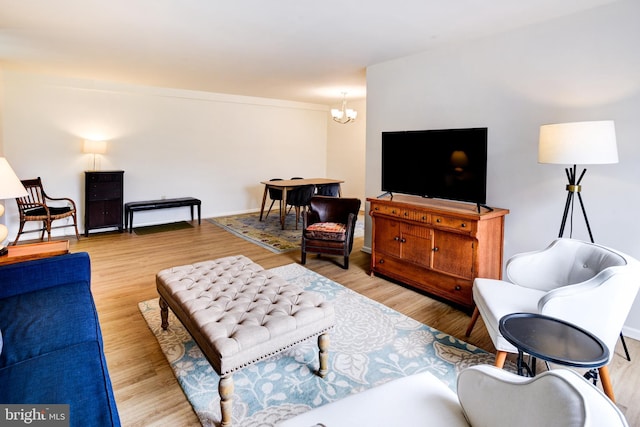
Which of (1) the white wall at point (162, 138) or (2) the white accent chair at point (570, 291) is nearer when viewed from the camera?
(2) the white accent chair at point (570, 291)

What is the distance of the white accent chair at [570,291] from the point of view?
5.85 ft

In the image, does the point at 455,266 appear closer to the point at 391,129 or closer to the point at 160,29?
the point at 391,129

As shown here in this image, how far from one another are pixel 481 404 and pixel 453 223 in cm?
205

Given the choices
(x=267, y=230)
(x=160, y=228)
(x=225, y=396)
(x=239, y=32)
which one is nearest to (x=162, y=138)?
(x=160, y=228)

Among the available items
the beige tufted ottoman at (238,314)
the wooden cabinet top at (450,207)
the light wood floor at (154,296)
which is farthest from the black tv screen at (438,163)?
the beige tufted ottoman at (238,314)

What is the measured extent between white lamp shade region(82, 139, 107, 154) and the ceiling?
102 cm

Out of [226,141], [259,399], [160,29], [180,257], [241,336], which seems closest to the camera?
[241,336]

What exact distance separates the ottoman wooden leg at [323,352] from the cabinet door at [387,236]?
5.62ft

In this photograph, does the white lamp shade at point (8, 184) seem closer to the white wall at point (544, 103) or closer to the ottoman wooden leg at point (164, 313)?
the ottoman wooden leg at point (164, 313)

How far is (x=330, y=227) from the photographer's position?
4.16 m

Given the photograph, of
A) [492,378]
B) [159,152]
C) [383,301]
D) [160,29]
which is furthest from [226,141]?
[492,378]

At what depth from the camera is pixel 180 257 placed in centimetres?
446

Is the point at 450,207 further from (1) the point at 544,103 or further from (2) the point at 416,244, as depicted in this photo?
(1) the point at 544,103

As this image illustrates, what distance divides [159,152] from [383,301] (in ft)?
17.2
